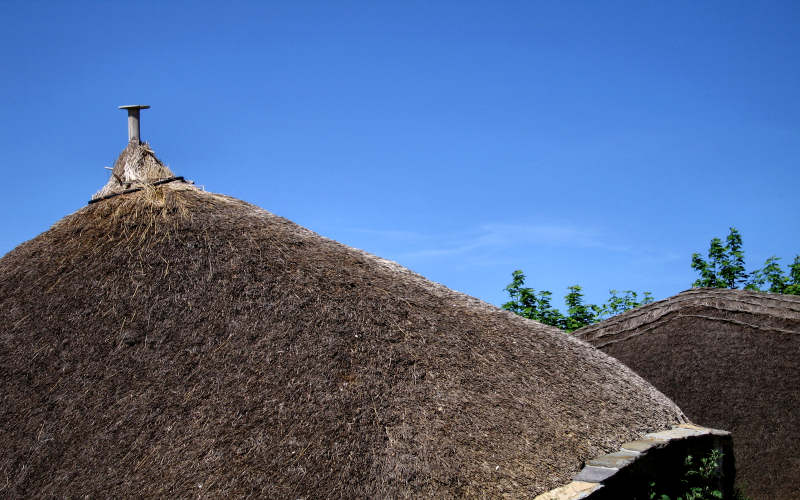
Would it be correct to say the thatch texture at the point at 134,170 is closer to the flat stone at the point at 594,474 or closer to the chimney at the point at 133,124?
the chimney at the point at 133,124

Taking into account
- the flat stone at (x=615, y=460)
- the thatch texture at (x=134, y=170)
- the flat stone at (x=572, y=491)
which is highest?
the thatch texture at (x=134, y=170)

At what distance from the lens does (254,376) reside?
670 cm

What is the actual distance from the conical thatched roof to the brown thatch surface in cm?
233

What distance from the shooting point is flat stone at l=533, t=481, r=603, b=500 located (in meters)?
6.49

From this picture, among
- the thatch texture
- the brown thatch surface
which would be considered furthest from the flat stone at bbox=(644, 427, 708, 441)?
the thatch texture

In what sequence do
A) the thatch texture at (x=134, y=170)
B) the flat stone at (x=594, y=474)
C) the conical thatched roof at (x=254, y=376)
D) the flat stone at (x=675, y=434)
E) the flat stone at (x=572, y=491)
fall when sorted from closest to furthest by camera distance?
the conical thatched roof at (x=254, y=376) < the flat stone at (x=572, y=491) < the flat stone at (x=594, y=474) < the flat stone at (x=675, y=434) < the thatch texture at (x=134, y=170)

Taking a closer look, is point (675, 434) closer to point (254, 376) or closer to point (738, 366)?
point (738, 366)

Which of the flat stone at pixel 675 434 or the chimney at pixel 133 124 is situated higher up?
the chimney at pixel 133 124

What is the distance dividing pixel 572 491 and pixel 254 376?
331cm

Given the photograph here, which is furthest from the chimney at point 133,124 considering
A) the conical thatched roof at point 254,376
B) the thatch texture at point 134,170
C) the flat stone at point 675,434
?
the flat stone at point 675,434

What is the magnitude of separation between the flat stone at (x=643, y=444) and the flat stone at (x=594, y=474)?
2.82 ft

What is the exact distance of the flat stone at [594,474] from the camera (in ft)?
22.5

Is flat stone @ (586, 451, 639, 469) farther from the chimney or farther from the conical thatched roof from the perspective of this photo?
the chimney

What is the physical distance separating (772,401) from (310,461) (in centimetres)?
772
